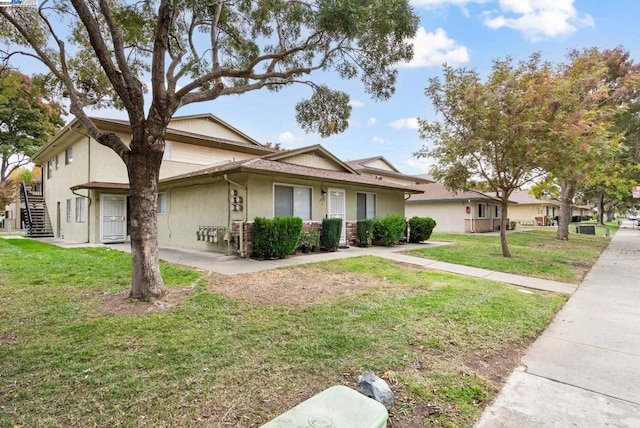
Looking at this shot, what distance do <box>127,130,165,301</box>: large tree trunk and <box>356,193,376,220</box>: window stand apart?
34.0 feet

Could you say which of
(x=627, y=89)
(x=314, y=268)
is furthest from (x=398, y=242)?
(x=627, y=89)

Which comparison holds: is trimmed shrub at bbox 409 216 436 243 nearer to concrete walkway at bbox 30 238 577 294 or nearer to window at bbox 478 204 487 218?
concrete walkway at bbox 30 238 577 294

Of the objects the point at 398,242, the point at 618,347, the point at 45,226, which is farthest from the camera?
the point at 45,226

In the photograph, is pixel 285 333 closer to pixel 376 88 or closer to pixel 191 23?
pixel 376 88

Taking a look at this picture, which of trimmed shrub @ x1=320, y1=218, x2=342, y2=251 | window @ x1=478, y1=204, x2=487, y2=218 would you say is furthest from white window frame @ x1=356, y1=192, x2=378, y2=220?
window @ x1=478, y1=204, x2=487, y2=218

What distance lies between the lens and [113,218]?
1535cm

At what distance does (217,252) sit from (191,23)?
7024 mm

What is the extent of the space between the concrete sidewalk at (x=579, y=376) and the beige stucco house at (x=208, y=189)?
316 inches

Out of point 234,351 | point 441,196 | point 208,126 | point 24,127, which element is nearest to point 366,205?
point 208,126

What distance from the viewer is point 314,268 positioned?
8.55 meters

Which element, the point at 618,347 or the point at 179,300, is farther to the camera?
the point at 179,300

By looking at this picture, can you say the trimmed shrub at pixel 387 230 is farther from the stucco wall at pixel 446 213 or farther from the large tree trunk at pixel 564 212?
the stucco wall at pixel 446 213

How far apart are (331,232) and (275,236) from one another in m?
2.72

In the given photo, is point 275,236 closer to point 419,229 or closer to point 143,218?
point 143,218
